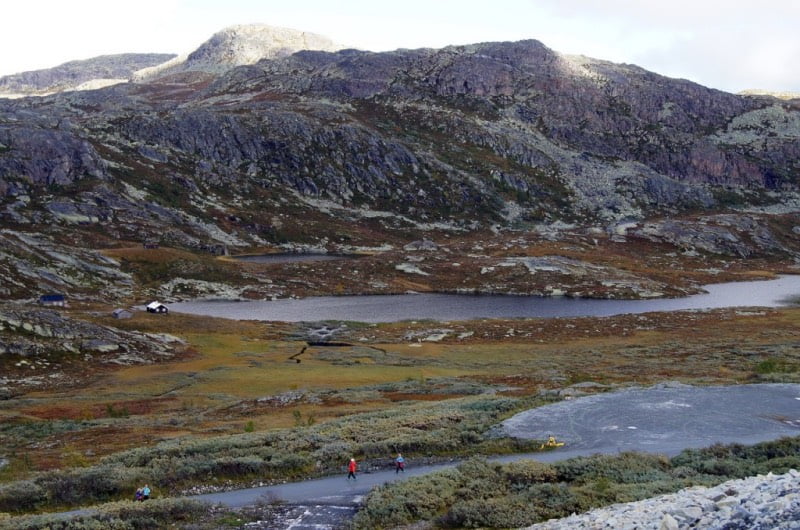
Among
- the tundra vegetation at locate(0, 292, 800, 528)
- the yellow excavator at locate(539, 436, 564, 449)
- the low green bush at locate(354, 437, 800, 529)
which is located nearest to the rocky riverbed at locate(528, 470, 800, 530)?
the low green bush at locate(354, 437, 800, 529)

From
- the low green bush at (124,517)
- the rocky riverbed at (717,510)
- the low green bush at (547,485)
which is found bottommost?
the low green bush at (124,517)

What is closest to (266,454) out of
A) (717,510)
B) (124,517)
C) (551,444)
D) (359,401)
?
(124,517)

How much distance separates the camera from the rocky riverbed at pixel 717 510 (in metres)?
17.6

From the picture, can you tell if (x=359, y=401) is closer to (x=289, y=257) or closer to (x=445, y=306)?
(x=445, y=306)

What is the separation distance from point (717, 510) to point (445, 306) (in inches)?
4567

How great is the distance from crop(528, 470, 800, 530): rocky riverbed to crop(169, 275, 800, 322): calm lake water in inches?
3864

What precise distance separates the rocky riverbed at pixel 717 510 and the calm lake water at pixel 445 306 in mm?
98146

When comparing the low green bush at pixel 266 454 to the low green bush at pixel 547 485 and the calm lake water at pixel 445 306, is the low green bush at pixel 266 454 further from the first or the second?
the calm lake water at pixel 445 306

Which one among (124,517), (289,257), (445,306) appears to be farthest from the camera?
(289,257)

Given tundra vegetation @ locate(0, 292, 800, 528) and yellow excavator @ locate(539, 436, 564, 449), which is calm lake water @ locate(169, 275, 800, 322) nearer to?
tundra vegetation @ locate(0, 292, 800, 528)

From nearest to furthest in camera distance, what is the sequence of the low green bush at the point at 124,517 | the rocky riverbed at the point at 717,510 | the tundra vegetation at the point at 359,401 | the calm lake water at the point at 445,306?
the rocky riverbed at the point at 717,510, the low green bush at the point at 124,517, the tundra vegetation at the point at 359,401, the calm lake water at the point at 445,306

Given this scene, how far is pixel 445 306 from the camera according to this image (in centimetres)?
13538

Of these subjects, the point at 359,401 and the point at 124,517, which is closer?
the point at 124,517

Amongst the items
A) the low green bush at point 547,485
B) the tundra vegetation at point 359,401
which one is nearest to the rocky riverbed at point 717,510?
the low green bush at point 547,485
